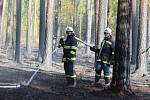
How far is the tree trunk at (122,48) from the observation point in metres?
11.1

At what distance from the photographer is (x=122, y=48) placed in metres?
11.1

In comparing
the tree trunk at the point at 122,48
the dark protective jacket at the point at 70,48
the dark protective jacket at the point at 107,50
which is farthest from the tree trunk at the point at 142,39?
the tree trunk at the point at 122,48

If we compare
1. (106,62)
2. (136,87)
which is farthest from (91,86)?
(136,87)

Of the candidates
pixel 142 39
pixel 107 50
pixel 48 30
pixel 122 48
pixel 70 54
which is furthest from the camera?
pixel 48 30

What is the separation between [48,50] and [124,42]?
10548 mm

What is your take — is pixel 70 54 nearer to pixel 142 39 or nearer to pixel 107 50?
pixel 107 50

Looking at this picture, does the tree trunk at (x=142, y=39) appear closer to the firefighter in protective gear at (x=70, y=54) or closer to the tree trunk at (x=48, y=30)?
the tree trunk at (x=48, y=30)

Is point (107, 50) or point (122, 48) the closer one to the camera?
point (122, 48)

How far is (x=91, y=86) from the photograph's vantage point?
13.1 meters

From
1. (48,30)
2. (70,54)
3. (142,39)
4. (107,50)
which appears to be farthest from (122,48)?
(48,30)

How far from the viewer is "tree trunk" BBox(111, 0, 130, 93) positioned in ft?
36.4

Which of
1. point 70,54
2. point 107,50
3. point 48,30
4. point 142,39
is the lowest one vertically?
point 70,54

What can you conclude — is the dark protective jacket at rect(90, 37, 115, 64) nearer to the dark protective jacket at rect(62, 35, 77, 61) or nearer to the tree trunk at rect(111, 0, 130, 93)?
the dark protective jacket at rect(62, 35, 77, 61)

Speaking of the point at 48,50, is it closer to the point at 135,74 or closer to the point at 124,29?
the point at 135,74
